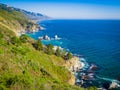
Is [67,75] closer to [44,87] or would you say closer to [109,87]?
[109,87]

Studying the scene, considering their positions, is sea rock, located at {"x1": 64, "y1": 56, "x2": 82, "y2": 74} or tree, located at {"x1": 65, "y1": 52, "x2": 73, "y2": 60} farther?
tree, located at {"x1": 65, "y1": 52, "x2": 73, "y2": 60}

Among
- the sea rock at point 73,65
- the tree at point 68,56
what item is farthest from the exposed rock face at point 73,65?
the tree at point 68,56

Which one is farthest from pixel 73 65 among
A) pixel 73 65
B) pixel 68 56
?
pixel 68 56

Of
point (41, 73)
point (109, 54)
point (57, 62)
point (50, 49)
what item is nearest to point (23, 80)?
point (41, 73)

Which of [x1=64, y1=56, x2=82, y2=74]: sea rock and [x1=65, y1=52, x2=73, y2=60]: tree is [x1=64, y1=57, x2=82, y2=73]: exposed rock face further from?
[x1=65, y1=52, x2=73, y2=60]: tree

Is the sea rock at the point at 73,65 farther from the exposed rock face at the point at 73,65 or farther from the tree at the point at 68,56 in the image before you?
the tree at the point at 68,56

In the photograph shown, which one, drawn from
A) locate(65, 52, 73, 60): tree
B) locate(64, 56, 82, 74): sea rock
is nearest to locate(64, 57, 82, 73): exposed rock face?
locate(64, 56, 82, 74): sea rock

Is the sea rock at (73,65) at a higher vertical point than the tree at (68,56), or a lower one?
lower

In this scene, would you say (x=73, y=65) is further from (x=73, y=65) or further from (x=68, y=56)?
(x=68, y=56)

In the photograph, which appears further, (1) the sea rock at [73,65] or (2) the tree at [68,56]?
(2) the tree at [68,56]

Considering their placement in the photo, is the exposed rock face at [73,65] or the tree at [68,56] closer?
the exposed rock face at [73,65]

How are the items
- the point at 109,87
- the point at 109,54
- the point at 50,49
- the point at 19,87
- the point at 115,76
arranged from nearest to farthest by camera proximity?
the point at 19,87
the point at 109,87
the point at 115,76
the point at 50,49
the point at 109,54
